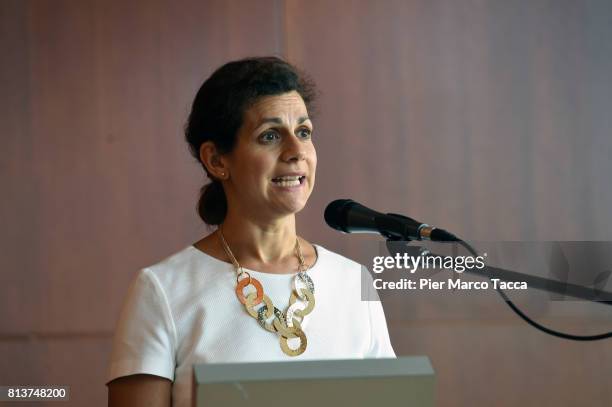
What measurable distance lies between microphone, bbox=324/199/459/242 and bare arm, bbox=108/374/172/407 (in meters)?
0.61

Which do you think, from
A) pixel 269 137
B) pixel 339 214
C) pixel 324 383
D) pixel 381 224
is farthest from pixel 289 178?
pixel 324 383

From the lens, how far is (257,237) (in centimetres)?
253

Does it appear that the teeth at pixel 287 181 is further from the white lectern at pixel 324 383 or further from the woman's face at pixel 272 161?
the white lectern at pixel 324 383

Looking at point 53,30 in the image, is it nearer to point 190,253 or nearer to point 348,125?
point 348,125

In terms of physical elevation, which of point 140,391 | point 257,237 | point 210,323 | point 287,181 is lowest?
point 140,391

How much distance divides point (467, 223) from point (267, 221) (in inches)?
72.8

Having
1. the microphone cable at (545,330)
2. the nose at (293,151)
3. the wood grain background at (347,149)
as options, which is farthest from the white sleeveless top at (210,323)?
the wood grain background at (347,149)

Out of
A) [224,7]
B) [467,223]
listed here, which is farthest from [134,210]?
[467,223]

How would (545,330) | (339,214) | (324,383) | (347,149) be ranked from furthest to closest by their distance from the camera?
1. (347,149)
2. (339,214)
3. (545,330)
4. (324,383)

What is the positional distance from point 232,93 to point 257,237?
15.5 inches

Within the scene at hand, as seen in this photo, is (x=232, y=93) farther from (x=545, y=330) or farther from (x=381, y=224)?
(x=545, y=330)

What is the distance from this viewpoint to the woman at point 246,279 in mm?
2332

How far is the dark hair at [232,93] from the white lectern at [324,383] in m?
1.22

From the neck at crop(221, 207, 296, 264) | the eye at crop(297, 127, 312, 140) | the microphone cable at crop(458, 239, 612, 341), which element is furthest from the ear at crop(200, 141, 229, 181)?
the microphone cable at crop(458, 239, 612, 341)
